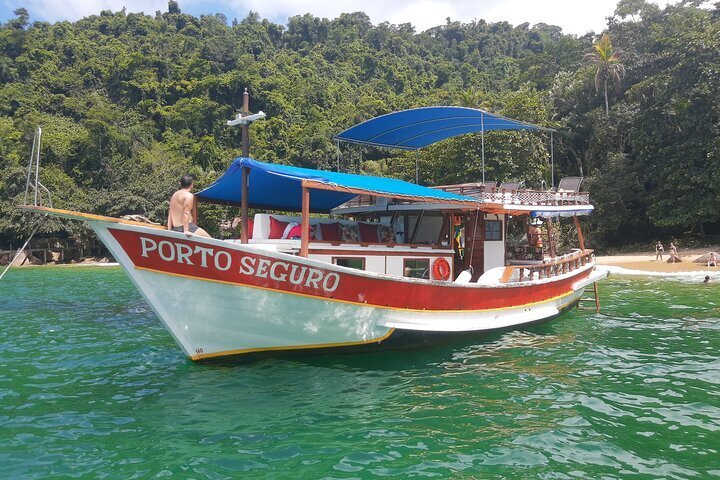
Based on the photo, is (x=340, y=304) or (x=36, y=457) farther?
(x=340, y=304)

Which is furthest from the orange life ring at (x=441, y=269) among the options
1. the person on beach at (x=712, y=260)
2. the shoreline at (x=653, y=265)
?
the person on beach at (x=712, y=260)

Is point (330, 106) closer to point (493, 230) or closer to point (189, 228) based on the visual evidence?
point (493, 230)

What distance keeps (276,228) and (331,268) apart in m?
2.20

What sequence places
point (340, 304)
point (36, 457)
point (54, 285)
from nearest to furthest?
point (36, 457)
point (340, 304)
point (54, 285)

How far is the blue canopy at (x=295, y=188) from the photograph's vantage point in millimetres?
8702

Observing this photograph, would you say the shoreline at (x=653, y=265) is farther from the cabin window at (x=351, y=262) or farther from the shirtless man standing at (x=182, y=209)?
the shirtless man standing at (x=182, y=209)

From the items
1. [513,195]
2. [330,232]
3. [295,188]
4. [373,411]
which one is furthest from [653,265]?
[373,411]

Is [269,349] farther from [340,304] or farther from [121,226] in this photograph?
[121,226]

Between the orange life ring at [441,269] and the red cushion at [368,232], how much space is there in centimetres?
144

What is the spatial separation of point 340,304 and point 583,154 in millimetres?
42248

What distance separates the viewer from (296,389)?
7.61 m

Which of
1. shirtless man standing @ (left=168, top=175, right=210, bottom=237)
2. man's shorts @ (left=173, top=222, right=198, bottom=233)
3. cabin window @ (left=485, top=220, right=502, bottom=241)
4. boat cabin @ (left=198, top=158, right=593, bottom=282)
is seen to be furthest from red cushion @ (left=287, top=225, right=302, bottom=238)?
cabin window @ (left=485, top=220, right=502, bottom=241)

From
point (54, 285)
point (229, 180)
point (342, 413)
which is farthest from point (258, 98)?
point (342, 413)

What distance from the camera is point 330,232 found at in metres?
10.5
